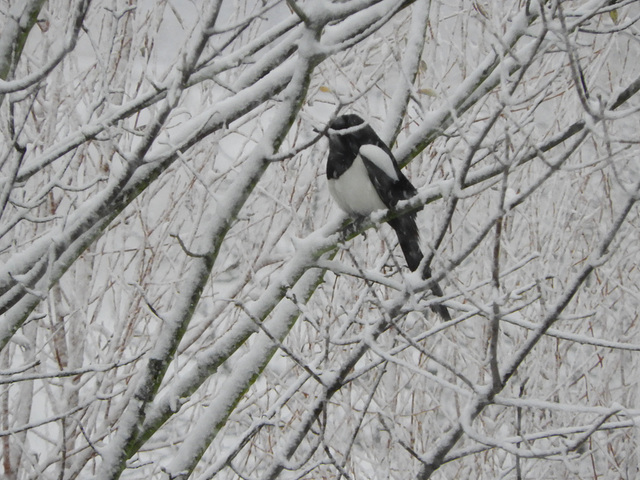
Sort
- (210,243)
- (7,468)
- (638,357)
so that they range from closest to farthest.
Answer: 1. (210,243)
2. (7,468)
3. (638,357)

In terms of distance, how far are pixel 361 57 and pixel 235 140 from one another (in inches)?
96.9

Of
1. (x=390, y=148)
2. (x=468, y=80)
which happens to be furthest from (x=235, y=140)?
(x=468, y=80)

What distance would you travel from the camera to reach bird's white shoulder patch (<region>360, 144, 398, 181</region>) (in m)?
3.00

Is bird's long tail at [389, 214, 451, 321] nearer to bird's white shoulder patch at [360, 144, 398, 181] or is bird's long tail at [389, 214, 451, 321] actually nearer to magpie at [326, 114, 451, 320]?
magpie at [326, 114, 451, 320]

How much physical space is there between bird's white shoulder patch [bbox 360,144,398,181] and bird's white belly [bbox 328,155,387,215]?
0.08 m

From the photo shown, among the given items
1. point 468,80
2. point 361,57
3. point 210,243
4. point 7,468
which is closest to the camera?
point 210,243

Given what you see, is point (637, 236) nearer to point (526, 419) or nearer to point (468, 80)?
point (526, 419)

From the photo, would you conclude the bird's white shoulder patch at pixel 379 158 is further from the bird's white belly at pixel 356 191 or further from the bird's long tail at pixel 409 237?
the bird's long tail at pixel 409 237

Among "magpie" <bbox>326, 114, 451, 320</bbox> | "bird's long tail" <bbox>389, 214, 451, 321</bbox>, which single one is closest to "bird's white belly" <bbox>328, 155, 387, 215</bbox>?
"magpie" <bbox>326, 114, 451, 320</bbox>

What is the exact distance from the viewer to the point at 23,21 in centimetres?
188

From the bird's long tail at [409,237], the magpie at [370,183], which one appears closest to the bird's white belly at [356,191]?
the magpie at [370,183]

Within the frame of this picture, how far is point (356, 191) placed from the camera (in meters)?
3.15

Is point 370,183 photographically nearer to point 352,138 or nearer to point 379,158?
point 379,158

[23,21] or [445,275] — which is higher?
[23,21]
